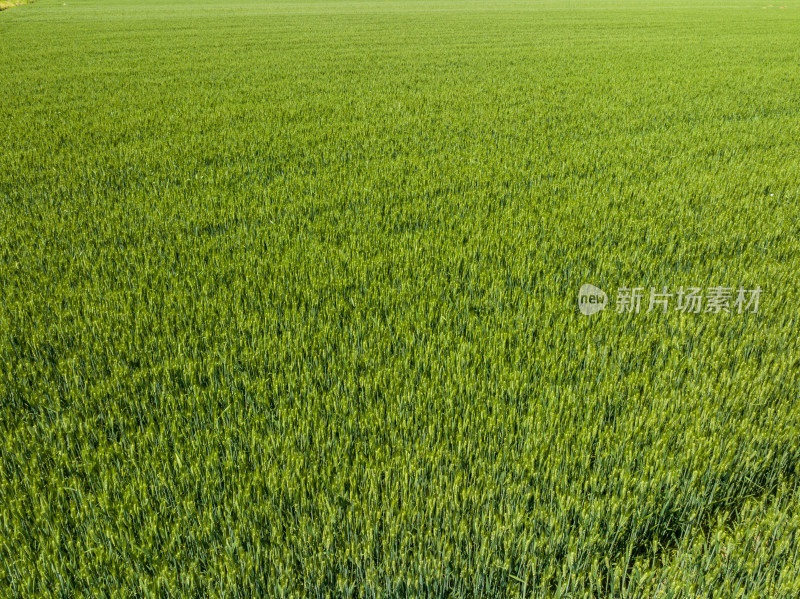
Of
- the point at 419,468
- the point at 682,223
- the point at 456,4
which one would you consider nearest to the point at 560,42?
the point at 682,223

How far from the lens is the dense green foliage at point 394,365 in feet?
6.10

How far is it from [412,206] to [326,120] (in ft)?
12.7

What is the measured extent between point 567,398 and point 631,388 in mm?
323

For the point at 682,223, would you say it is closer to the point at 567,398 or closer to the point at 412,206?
the point at 412,206

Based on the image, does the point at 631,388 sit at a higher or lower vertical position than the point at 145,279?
lower

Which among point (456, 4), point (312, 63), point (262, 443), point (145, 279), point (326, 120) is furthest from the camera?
point (456, 4)

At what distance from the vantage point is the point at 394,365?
9.21 ft

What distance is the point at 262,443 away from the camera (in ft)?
7.50

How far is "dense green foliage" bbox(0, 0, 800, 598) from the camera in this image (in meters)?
1.86

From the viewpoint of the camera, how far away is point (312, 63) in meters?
14.1

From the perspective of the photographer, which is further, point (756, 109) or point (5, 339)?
point (756, 109)

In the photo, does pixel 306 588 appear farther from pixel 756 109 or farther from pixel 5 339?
pixel 756 109

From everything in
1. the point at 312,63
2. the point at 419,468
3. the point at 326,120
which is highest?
the point at 312,63

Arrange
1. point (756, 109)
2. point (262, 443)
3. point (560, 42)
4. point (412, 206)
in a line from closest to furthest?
1. point (262, 443)
2. point (412, 206)
3. point (756, 109)
4. point (560, 42)
